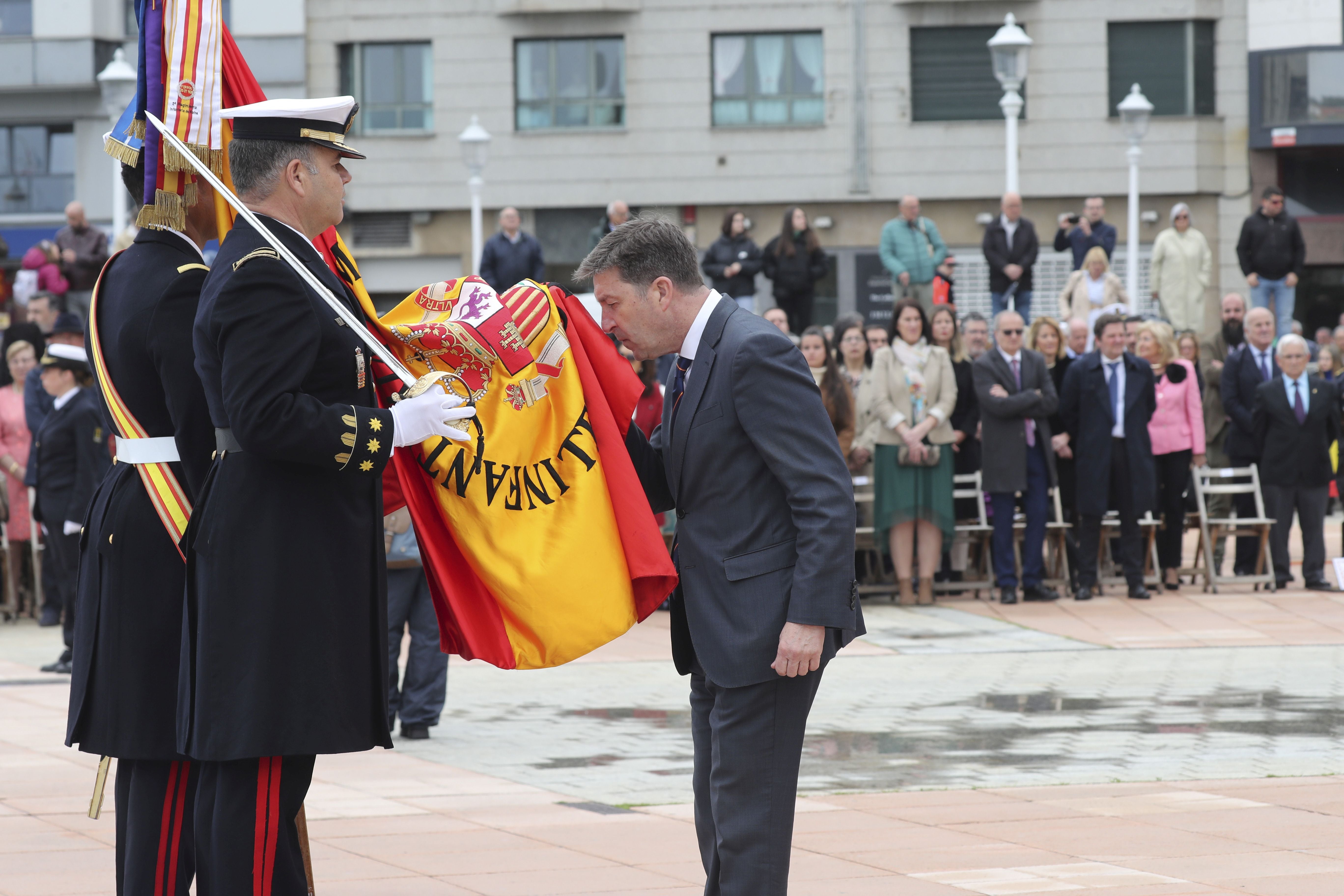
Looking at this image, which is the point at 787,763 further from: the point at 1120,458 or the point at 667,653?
the point at 1120,458

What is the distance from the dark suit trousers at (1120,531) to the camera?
14102mm

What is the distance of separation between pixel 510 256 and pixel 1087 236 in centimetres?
693

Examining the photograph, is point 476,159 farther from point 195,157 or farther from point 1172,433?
point 195,157

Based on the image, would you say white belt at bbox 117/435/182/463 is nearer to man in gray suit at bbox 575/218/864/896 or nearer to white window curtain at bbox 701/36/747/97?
man in gray suit at bbox 575/218/864/896

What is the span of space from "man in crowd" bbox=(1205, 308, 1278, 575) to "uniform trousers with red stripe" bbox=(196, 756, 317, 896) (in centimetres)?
1251

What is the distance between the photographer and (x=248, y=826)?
3971mm

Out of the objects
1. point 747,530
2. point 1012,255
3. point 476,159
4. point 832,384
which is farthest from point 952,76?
point 747,530

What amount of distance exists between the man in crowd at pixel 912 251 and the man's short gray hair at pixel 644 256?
16289 millimetres

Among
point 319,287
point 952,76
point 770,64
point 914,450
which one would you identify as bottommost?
point 914,450

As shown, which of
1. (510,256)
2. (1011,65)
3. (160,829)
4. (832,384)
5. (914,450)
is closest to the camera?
(160,829)

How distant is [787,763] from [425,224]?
94.3 ft

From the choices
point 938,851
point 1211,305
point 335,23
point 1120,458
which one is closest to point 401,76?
point 335,23

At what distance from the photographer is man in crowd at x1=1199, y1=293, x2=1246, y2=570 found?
15.8 m

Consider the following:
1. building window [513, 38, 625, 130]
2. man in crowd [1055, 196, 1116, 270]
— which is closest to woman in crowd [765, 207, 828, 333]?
man in crowd [1055, 196, 1116, 270]
